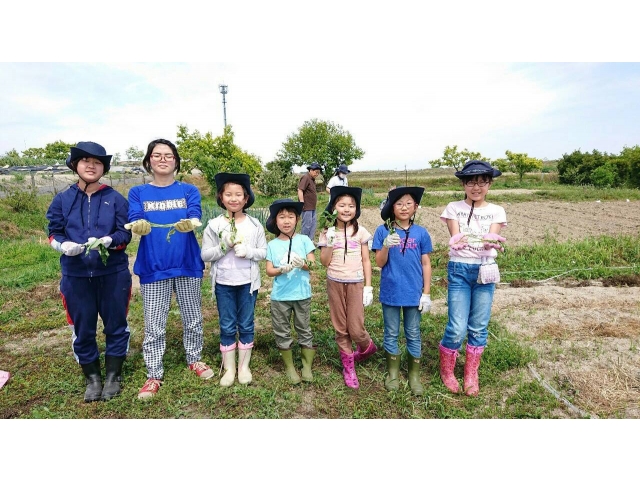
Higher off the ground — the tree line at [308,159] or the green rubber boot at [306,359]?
the tree line at [308,159]

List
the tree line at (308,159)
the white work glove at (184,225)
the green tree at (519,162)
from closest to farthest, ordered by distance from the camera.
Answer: the white work glove at (184,225) → the tree line at (308,159) → the green tree at (519,162)

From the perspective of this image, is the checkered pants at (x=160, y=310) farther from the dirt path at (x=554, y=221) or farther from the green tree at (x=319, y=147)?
the green tree at (x=319, y=147)

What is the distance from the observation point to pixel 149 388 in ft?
9.86

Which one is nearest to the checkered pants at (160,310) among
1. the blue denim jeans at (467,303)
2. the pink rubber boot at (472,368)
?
the blue denim jeans at (467,303)

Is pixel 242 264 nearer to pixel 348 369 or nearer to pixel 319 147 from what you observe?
pixel 348 369

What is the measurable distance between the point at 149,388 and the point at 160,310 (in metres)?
0.59

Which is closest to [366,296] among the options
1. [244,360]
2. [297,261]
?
[297,261]

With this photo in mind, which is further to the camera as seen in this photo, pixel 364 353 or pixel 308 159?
pixel 308 159

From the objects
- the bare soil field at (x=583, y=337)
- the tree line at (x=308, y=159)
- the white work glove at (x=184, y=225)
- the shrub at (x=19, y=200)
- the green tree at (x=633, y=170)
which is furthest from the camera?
the green tree at (x=633, y=170)

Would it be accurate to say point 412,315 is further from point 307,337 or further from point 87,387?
point 87,387

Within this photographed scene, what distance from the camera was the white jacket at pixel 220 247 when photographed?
298 centimetres

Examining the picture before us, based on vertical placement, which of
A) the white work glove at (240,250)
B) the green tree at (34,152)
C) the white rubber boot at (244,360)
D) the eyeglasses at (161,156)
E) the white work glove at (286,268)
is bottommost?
the white rubber boot at (244,360)

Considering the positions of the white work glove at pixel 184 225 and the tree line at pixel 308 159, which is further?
the tree line at pixel 308 159

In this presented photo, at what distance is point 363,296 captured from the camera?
10.1ft
